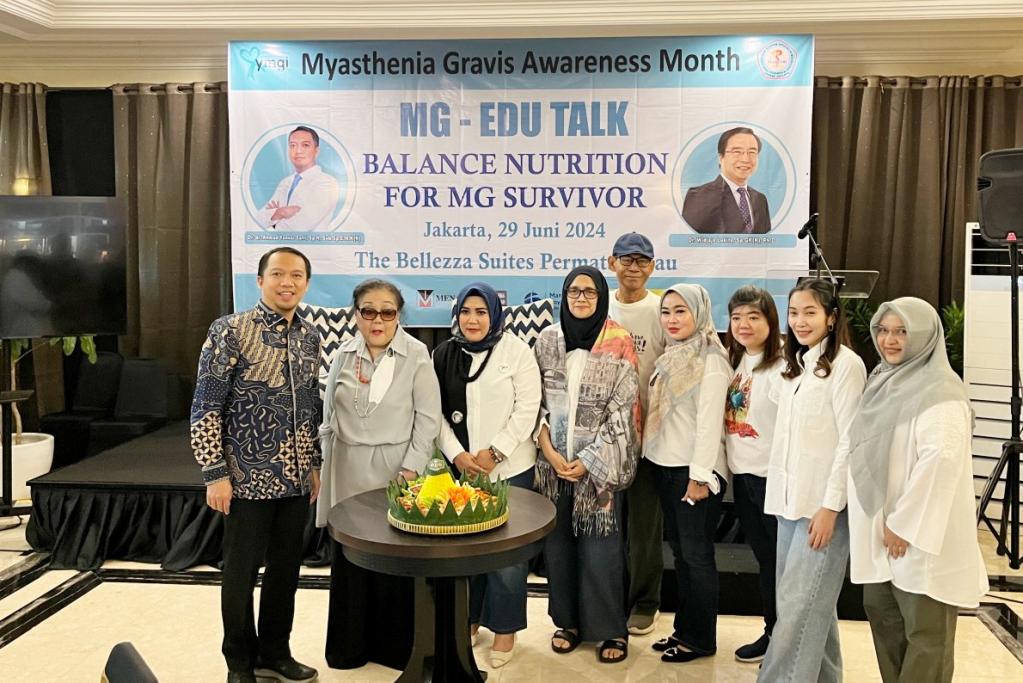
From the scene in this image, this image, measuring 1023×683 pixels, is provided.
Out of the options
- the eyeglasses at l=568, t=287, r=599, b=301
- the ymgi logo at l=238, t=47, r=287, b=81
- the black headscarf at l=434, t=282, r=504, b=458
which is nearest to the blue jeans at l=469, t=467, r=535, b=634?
the black headscarf at l=434, t=282, r=504, b=458

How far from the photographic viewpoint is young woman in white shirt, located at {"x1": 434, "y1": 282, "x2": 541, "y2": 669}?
328 centimetres

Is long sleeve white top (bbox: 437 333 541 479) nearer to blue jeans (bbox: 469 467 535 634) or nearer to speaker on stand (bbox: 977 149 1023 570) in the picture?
blue jeans (bbox: 469 467 535 634)

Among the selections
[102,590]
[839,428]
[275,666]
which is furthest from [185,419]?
[839,428]

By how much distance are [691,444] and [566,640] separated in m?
0.90

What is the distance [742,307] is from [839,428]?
0.62m

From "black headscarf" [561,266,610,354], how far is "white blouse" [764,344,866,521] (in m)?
0.79

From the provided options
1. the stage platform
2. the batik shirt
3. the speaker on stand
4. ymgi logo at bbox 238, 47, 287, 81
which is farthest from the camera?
ymgi logo at bbox 238, 47, 287, 81

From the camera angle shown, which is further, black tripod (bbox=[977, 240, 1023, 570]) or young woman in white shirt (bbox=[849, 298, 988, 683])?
black tripod (bbox=[977, 240, 1023, 570])

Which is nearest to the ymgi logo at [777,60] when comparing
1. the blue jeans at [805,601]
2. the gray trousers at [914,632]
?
the blue jeans at [805,601]

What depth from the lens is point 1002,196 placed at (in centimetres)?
428

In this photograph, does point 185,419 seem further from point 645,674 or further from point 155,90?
point 645,674

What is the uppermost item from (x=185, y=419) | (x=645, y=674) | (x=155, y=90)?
(x=155, y=90)

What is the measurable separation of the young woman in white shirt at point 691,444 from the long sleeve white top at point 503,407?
466 millimetres

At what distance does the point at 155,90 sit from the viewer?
5996 mm
